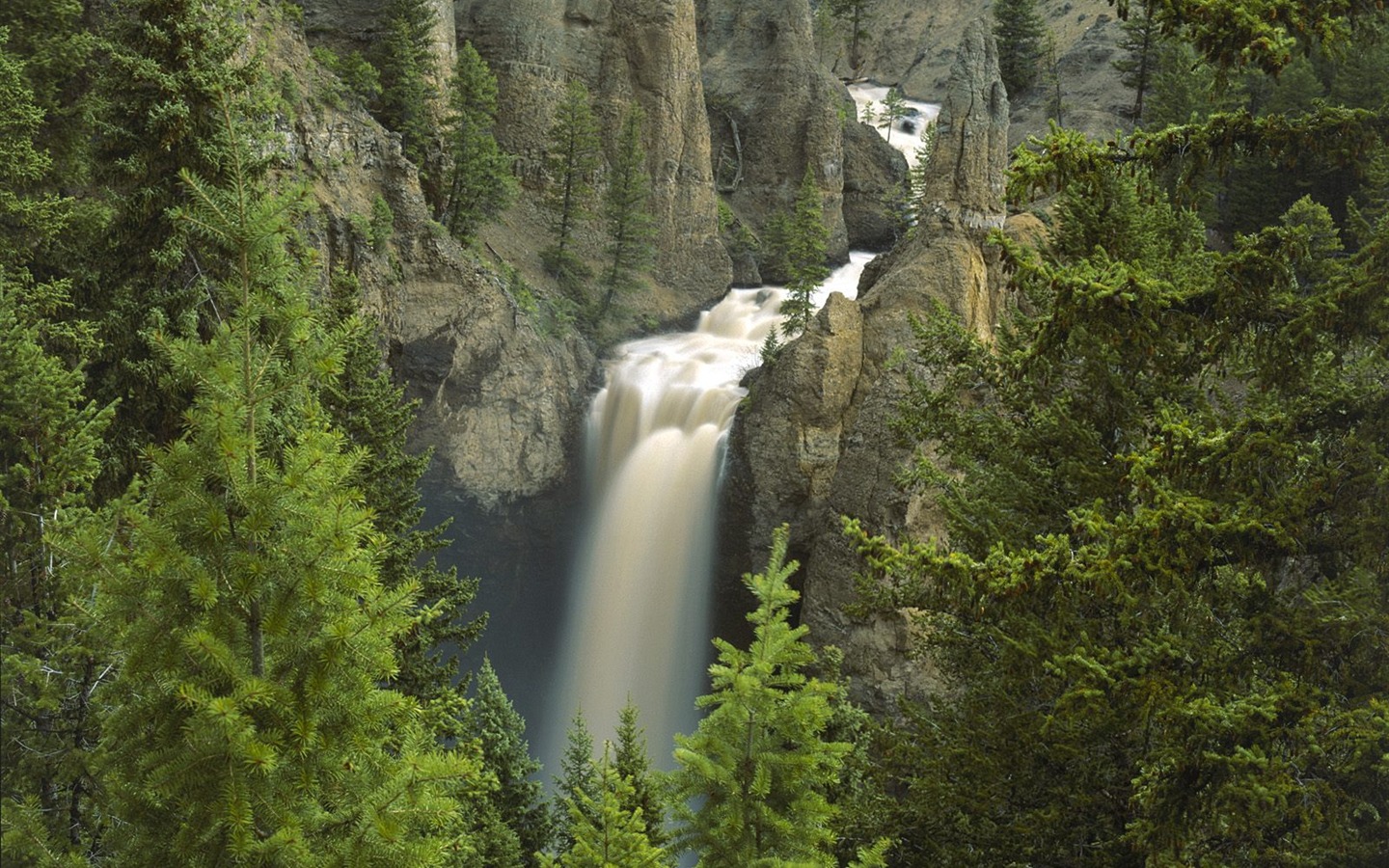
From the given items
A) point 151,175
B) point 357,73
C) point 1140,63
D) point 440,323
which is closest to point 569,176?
point 357,73

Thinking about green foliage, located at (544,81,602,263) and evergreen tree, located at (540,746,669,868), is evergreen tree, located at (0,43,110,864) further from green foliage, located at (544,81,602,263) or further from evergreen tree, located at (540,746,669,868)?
green foliage, located at (544,81,602,263)

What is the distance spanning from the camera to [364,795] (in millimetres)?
6332

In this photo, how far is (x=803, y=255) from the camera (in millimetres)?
38000

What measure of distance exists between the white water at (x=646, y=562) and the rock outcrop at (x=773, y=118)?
50.7ft

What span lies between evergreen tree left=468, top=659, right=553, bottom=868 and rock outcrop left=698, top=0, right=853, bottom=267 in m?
29.5

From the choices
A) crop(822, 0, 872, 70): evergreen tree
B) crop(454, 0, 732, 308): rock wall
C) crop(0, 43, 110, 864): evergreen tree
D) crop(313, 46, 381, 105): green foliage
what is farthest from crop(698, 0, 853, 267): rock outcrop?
crop(0, 43, 110, 864): evergreen tree

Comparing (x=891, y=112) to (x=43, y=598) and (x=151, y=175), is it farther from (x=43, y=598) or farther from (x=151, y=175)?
(x=43, y=598)

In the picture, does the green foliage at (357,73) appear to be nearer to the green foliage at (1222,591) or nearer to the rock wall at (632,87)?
the rock wall at (632,87)

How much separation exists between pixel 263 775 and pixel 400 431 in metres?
11.6

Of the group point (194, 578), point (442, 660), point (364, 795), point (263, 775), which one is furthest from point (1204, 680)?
point (442, 660)

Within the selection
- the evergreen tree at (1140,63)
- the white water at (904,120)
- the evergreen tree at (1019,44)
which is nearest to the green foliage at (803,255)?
the evergreen tree at (1019,44)

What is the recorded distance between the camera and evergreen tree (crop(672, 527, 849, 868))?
8.20 m

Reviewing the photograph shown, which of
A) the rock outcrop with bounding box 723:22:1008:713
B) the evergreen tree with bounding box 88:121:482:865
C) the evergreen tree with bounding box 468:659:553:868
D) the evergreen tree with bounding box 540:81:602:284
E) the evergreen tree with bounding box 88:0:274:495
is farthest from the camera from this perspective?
the evergreen tree with bounding box 540:81:602:284

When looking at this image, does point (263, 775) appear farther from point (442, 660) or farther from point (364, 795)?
point (442, 660)
